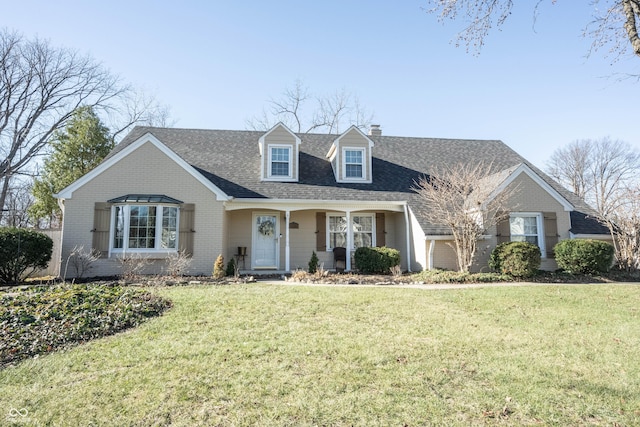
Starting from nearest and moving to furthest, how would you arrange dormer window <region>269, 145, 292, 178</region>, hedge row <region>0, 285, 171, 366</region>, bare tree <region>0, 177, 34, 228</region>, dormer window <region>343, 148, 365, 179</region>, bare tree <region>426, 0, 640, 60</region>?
hedge row <region>0, 285, 171, 366</region>
bare tree <region>426, 0, 640, 60</region>
dormer window <region>269, 145, 292, 178</region>
dormer window <region>343, 148, 365, 179</region>
bare tree <region>0, 177, 34, 228</region>

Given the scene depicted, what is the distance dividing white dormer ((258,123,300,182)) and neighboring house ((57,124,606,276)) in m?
0.04

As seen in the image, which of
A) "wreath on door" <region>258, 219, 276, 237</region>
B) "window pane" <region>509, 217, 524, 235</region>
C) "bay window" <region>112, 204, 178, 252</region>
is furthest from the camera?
"wreath on door" <region>258, 219, 276, 237</region>

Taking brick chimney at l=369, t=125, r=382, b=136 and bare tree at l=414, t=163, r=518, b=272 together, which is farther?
brick chimney at l=369, t=125, r=382, b=136

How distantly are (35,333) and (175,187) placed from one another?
7.62m

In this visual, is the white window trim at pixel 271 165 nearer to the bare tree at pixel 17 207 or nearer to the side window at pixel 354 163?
the side window at pixel 354 163

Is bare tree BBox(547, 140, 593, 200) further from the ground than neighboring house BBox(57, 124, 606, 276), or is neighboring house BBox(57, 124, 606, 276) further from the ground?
bare tree BBox(547, 140, 593, 200)

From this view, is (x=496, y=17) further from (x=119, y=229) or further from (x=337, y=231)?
(x=119, y=229)

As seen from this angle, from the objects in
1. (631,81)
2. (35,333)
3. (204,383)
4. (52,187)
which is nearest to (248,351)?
(204,383)

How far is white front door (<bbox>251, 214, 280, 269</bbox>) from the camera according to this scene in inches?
556

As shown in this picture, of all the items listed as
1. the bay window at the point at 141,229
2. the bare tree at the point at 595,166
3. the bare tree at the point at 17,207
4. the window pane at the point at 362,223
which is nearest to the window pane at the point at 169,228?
the bay window at the point at 141,229

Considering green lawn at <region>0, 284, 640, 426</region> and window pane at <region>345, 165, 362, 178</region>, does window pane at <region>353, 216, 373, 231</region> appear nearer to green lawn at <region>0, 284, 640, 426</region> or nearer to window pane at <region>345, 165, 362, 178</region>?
window pane at <region>345, 165, 362, 178</region>

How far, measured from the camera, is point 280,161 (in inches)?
590

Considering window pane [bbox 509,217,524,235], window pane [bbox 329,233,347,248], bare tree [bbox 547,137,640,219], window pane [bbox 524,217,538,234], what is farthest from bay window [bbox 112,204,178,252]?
bare tree [bbox 547,137,640,219]

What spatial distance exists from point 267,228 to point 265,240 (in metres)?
0.50
